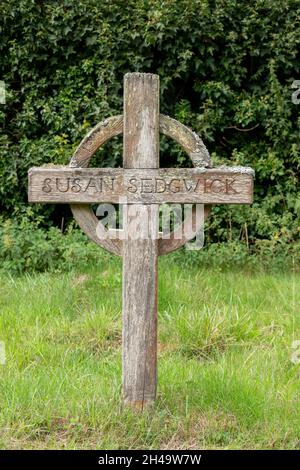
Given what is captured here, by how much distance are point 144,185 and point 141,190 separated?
3cm

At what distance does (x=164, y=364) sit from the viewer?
165 inches

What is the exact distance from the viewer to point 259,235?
7293 mm

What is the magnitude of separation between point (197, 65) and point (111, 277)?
2.63 m

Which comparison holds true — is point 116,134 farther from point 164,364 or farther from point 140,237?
point 164,364

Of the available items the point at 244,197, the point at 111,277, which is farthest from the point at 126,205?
the point at 111,277

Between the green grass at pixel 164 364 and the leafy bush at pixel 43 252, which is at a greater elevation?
the leafy bush at pixel 43 252

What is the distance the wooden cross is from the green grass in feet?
0.77

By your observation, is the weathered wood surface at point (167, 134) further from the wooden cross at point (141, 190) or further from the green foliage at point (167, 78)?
the green foliage at point (167, 78)

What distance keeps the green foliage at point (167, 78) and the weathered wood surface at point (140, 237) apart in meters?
3.39

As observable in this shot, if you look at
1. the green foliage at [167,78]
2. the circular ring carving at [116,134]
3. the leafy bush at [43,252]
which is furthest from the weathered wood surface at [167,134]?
the green foliage at [167,78]

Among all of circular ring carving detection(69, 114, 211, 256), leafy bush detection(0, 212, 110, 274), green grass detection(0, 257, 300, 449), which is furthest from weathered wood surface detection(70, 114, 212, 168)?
leafy bush detection(0, 212, 110, 274)

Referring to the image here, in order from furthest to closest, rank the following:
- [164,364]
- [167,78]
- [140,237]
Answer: [167,78], [164,364], [140,237]

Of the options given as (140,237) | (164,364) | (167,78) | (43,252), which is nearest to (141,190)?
(140,237)

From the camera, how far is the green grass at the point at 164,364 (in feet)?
11.5
